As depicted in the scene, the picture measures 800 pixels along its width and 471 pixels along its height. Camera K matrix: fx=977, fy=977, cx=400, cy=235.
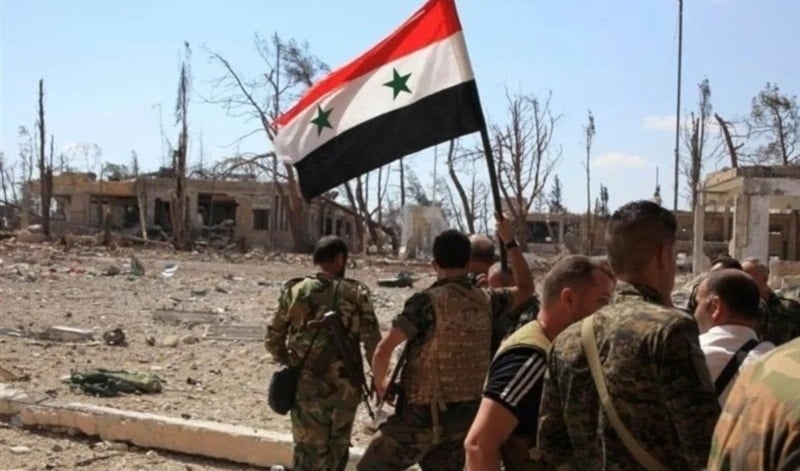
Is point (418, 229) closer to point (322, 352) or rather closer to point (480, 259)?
point (322, 352)

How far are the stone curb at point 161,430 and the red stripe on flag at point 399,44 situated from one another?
2.19 metres

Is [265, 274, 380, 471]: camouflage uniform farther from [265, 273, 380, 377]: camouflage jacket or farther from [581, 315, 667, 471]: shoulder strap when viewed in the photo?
[581, 315, 667, 471]: shoulder strap

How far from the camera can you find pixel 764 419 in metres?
1.36

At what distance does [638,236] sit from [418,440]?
6.10ft

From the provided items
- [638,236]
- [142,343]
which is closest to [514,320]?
[638,236]

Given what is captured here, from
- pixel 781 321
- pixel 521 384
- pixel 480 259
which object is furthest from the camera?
pixel 781 321

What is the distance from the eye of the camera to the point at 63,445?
6.86 meters

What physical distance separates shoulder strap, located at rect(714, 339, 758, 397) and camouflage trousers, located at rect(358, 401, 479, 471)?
55.5 inches

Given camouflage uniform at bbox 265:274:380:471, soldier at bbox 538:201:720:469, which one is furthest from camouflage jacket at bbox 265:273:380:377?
soldier at bbox 538:201:720:469

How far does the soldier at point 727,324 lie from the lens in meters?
2.94

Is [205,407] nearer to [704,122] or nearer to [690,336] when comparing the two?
[690,336]

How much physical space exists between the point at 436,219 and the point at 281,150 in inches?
1399

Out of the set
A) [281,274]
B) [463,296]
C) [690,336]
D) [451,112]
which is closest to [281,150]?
[451,112]

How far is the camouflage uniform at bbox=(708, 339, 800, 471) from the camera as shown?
1.32 metres
